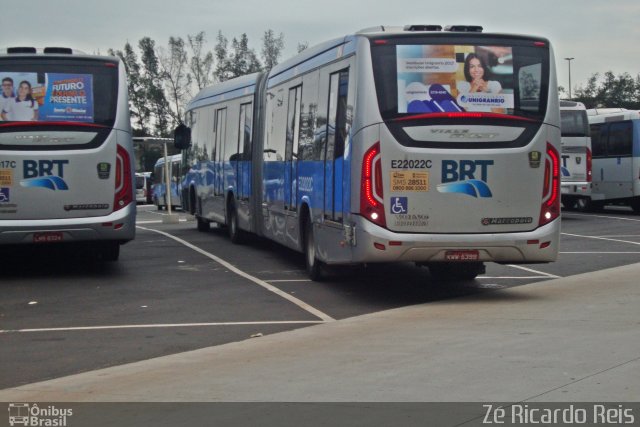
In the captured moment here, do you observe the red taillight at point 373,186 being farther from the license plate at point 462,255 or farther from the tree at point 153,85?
the tree at point 153,85

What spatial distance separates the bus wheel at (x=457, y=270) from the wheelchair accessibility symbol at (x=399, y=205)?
291cm

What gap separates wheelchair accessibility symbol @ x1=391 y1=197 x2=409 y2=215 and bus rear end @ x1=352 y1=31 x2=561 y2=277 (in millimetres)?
12

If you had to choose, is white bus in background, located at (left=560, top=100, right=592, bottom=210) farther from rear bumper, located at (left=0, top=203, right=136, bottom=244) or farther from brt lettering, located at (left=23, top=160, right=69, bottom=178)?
brt lettering, located at (left=23, top=160, right=69, bottom=178)

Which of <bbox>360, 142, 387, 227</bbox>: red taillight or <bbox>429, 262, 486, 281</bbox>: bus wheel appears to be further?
<bbox>429, 262, 486, 281</bbox>: bus wheel

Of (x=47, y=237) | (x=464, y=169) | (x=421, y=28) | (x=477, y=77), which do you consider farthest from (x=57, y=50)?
(x=464, y=169)

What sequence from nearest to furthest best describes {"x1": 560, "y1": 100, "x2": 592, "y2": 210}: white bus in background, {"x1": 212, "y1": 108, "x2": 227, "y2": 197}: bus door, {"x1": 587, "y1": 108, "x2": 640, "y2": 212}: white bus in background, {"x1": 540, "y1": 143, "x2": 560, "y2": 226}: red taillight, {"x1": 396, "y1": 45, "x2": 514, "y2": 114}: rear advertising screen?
{"x1": 396, "y1": 45, "x2": 514, "y2": 114}: rear advertising screen < {"x1": 540, "y1": 143, "x2": 560, "y2": 226}: red taillight < {"x1": 212, "y1": 108, "x2": 227, "y2": 197}: bus door < {"x1": 560, "y1": 100, "x2": 592, "y2": 210}: white bus in background < {"x1": 587, "y1": 108, "x2": 640, "y2": 212}: white bus in background

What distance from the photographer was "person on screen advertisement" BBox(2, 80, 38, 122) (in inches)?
667

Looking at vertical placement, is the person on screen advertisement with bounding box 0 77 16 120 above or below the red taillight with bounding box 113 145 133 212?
above

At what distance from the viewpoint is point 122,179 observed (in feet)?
57.3

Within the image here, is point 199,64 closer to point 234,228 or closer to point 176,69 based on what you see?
point 176,69

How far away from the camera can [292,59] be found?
1888cm

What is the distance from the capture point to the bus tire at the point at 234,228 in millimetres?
23797

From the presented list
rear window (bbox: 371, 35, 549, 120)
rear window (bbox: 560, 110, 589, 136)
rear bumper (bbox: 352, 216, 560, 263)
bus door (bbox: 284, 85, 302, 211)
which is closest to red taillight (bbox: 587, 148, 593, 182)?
rear window (bbox: 560, 110, 589, 136)

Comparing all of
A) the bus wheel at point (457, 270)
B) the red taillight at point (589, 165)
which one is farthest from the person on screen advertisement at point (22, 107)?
the red taillight at point (589, 165)
